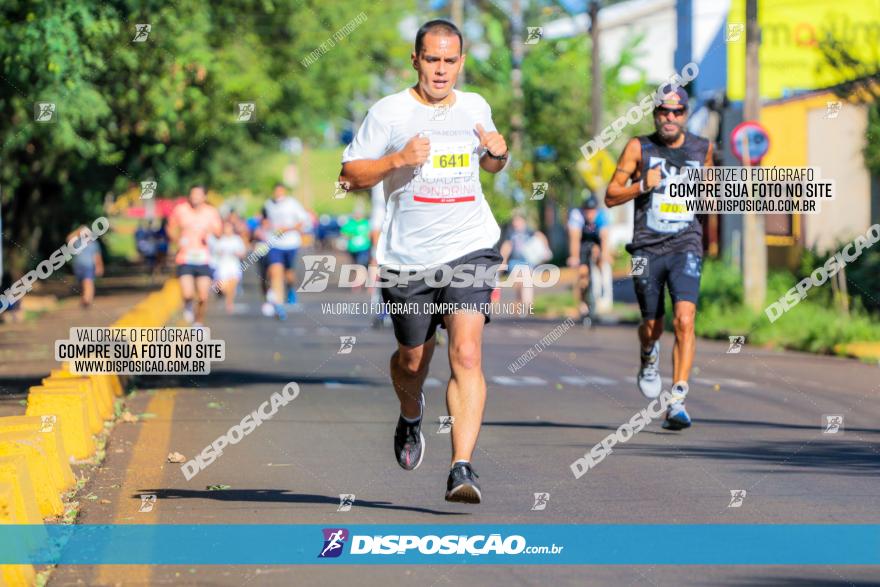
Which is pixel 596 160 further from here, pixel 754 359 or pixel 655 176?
pixel 655 176

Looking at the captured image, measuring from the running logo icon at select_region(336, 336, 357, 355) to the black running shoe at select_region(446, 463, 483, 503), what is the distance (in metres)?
11.4

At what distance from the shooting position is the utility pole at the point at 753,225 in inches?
841

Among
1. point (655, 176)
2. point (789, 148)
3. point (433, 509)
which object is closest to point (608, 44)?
point (789, 148)

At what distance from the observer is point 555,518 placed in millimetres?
7516

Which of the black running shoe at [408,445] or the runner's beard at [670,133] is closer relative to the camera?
the black running shoe at [408,445]

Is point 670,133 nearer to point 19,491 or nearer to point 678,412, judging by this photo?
point 678,412

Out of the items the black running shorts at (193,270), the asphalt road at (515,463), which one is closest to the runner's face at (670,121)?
the asphalt road at (515,463)

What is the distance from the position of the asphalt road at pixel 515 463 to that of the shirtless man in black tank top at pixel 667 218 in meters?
0.80

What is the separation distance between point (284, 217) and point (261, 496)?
1421cm

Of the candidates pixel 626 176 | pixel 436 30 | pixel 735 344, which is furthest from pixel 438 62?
pixel 735 344

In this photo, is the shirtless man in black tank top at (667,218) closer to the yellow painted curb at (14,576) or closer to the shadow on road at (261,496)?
the shadow on road at (261,496)

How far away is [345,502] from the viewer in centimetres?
800

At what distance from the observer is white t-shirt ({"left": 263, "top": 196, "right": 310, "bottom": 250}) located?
22.4 meters

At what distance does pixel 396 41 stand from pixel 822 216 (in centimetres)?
2311
